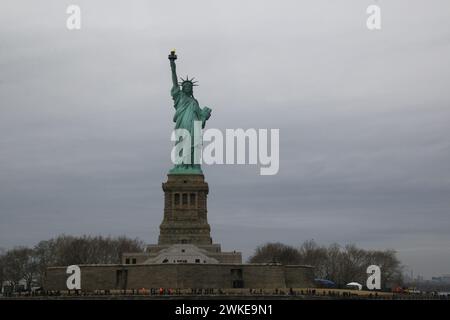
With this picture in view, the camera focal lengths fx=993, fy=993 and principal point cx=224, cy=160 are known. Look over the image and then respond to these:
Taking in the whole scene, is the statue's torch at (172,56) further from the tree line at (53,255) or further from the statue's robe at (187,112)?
the tree line at (53,255)

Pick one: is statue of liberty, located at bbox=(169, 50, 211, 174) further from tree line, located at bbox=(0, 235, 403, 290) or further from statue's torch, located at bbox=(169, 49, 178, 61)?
tree line, located at bbox=(0, 235, 403, 290)

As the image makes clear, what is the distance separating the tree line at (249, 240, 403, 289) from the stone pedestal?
3032cm

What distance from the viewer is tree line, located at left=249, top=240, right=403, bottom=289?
413ft

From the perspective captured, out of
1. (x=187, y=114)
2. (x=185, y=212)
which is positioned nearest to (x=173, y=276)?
(x=185, y=212)

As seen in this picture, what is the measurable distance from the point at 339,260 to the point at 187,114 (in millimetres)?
39983

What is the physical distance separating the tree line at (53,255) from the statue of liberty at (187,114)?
88.1 feet

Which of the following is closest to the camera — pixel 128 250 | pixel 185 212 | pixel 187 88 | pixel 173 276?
pixel 173 276

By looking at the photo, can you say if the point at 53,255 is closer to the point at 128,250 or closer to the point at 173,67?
the point at 128,250

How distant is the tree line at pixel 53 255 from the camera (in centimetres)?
12044

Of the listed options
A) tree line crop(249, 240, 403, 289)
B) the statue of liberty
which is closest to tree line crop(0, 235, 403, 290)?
tree line crop(249, 240, 403, 289)

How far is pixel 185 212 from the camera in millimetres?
95625
